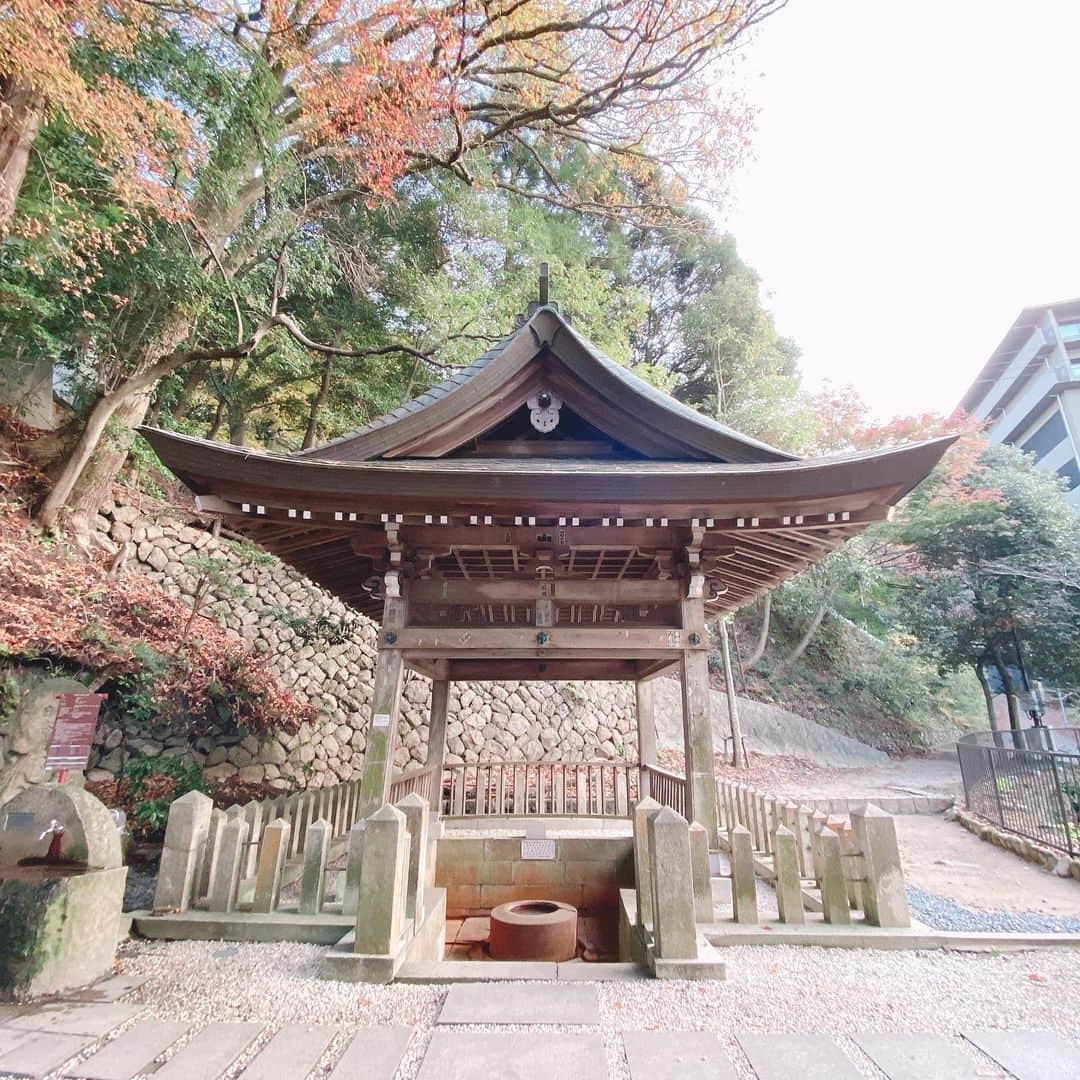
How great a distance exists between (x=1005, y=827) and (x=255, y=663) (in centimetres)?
1079

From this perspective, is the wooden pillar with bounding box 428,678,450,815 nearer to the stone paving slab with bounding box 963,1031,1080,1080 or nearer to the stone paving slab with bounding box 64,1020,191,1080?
the stone paving slab with bounding box 64,1020,191,1080

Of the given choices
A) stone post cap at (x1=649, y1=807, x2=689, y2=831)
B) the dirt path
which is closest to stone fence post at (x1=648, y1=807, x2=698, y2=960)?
stone post cap at (x1=649, y1=807, x2=689, y2=831)

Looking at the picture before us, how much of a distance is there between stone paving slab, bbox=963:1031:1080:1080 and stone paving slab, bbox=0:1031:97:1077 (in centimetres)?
378

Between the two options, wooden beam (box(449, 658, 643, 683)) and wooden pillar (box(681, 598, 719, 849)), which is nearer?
wooden pillar (box(681, 598, 719, 849))

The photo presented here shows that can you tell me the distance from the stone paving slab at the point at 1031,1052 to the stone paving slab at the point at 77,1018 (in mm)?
3789

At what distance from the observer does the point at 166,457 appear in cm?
417

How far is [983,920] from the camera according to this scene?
192 inches

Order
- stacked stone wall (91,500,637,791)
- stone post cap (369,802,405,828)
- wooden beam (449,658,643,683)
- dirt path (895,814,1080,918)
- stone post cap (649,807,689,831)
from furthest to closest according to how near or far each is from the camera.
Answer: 1. stacked stone wall (91,500,637,791)
2. wooden beam (449,658,643,683)
3. dirt path (895,814,1080,918)
4. stone post cap (369,802,405,828)
5. stone post cap (649,807,689,831)

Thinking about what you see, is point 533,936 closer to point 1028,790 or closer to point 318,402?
point 1028,790

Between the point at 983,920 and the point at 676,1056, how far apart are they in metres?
4.36

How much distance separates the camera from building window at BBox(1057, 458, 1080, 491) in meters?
20.5

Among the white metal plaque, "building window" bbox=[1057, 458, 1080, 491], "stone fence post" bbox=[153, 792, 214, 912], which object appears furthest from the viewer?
"building window" bbox=[1057, 458, 1080, 491]

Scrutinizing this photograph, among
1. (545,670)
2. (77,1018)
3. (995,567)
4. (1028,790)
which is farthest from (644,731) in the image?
(995,567)

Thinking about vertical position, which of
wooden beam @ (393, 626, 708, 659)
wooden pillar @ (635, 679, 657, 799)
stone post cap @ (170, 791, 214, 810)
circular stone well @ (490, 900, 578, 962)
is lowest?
circular stone well @ (490, 900, 578, 962)
